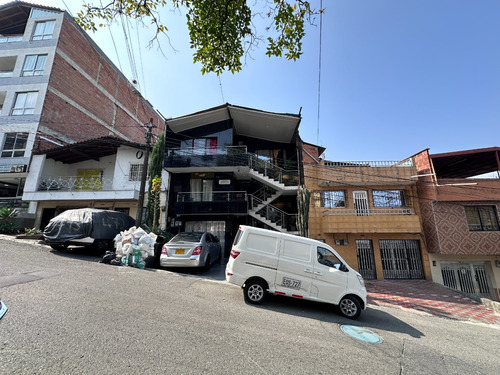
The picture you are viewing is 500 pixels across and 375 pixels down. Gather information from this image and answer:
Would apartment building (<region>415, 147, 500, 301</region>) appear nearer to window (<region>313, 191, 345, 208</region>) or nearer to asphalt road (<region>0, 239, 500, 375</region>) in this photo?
window (<region>313, 191, 345, 208</region>)

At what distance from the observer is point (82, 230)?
8.70 meters

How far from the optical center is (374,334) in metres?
4.65

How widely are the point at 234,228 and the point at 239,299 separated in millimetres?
9059

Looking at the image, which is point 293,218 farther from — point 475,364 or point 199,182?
point 475,364

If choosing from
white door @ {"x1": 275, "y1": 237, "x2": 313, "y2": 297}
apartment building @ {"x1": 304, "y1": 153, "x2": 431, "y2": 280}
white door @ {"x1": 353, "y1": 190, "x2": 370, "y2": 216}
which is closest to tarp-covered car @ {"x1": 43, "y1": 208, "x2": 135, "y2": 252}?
white door @ {"x1": 275, "y1": 237, "x2": 313, "y2": 297}

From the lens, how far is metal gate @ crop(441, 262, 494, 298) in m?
13.0

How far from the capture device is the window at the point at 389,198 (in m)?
13.9

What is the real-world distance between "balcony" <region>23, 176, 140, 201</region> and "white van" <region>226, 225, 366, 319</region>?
1198 cm

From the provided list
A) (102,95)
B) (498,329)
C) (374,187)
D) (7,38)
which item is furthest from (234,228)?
(7,38)

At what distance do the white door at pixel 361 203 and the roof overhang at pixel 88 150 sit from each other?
50.1 ft

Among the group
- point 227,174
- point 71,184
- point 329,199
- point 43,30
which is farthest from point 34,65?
point 329,199

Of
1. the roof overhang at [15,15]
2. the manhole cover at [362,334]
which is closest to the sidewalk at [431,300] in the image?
the manhole cover at [362,334]

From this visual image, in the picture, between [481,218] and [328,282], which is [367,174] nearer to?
[481,218]

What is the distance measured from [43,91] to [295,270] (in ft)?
76.3
